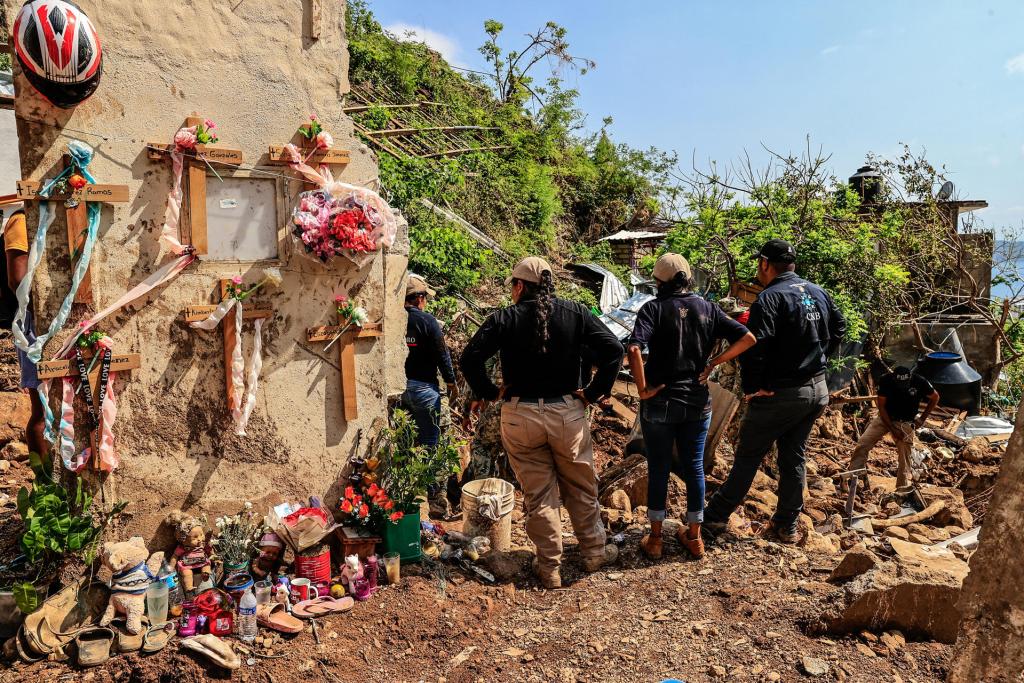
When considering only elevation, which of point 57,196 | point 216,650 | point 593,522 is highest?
point 57,196

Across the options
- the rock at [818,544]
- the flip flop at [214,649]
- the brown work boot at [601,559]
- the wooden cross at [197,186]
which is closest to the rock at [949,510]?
the rock at [818,544]

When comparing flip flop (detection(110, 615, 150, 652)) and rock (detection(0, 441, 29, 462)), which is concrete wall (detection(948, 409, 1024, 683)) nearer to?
flip flop (detection(110, 615, 150, 652))

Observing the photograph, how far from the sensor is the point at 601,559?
488cm

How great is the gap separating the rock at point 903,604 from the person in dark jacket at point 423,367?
341 centimetres

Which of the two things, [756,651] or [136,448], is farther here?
[136,448]

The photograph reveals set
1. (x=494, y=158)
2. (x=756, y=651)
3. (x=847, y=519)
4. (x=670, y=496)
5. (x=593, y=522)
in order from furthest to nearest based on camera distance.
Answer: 1. (x=494, y=158)
2. (x=670, y=496)
3. (x=847, y=519)
4. (x=593, y=522)
5. (x=756, y=651)

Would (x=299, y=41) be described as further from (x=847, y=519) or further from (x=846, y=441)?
(x=846, y=441)

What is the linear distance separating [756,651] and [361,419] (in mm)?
3076

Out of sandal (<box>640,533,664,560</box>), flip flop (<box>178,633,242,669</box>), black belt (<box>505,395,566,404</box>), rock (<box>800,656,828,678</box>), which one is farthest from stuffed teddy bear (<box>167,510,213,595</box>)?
rock (<box>800,656,828,678</box>)

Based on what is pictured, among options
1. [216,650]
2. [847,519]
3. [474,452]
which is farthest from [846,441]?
[216,650]

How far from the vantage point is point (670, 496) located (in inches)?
254

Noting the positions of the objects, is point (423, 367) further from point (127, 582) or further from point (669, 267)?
point (127, 582)

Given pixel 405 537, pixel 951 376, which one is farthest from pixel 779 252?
pixel 951 376

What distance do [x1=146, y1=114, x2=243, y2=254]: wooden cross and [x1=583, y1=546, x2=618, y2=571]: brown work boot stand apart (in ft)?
11.0
